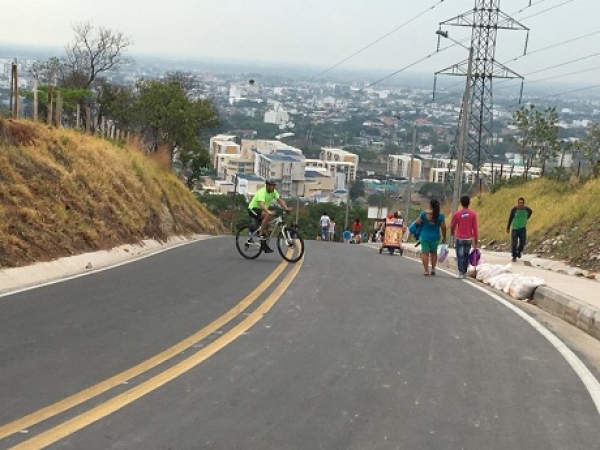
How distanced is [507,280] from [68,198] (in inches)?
374

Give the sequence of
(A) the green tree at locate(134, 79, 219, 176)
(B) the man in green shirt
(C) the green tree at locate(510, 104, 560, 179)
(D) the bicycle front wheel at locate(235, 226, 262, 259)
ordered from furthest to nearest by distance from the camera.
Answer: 1. (A) the green tree at locate(134, 79, 219, 176)
2. (C) the green tree at locate(510, 104, 560, 179)
3. (B) the man in green shirt
4. (D) the bicycle front wheel at locate(235, 226, 262, 259)

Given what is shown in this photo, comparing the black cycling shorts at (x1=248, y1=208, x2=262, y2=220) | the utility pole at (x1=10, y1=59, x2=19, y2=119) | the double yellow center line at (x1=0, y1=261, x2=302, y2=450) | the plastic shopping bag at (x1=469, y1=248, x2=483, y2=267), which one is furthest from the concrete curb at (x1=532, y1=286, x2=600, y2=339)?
the utility pole at (x1=10, y1=59, x2=19, y2=119)

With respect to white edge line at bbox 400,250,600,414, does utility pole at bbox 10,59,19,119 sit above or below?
above

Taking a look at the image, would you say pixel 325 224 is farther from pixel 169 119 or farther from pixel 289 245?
pixel 289 245

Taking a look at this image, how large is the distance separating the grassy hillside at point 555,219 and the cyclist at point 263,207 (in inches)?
344

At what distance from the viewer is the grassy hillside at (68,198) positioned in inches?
622

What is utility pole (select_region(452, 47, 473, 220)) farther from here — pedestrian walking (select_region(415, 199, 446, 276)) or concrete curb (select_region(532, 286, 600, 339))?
concrete curb (select_region(532, 286, 600, 339))

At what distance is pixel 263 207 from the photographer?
19078 mm

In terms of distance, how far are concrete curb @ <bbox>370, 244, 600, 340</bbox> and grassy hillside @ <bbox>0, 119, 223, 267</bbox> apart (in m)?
8.54

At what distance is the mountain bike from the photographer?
19.4 metres

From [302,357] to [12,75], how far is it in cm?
1670

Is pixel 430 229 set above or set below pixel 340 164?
below

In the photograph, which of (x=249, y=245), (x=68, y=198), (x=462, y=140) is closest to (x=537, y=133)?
(x=462, y=140)

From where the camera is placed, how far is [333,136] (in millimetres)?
104500
